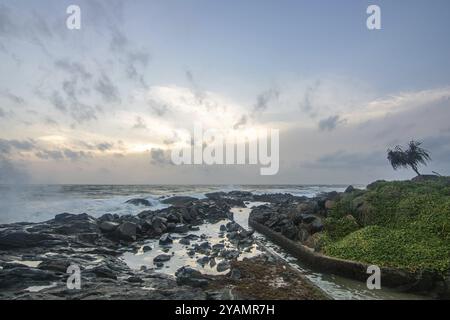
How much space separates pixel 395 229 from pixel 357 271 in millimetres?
4108

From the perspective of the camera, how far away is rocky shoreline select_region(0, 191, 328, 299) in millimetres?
A: 9102

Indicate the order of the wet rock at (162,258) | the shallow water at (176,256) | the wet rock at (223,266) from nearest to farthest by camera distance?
the wet rock at (223,266) < the shallow water at (176,256) < the wet rock at (162,258)

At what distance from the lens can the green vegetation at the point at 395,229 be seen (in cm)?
1083

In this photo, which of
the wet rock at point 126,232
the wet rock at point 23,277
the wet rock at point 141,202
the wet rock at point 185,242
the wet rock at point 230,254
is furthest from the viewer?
the wet rock at point 141,202

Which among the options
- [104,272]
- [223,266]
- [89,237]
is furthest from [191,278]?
[89,237]

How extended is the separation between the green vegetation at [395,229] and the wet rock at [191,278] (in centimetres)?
511

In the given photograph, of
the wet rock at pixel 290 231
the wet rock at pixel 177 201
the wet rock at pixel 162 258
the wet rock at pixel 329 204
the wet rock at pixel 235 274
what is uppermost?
the wet rock at pixel 329 204

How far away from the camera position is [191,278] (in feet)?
34.2

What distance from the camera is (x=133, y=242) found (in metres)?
19.0

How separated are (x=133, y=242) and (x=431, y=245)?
14.6 metres

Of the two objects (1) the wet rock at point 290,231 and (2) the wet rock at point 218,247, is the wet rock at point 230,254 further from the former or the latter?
(1) the wet rock at point 290,231

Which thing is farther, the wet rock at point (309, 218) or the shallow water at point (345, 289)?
the wet rock at point (309, 218)

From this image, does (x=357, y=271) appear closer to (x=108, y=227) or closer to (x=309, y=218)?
(x=309, y=218)

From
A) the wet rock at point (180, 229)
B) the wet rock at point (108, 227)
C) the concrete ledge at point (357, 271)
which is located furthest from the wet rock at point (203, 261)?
the wet rock at point (180, 229)
